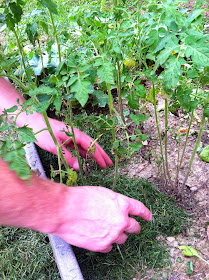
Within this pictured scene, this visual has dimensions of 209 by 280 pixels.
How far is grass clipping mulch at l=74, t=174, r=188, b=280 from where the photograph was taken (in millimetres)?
1313

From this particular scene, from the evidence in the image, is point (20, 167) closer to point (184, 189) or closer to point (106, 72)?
point (106, 72)

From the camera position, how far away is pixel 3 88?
4.87 feet

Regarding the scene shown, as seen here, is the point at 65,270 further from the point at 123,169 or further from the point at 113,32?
the point at 113,32

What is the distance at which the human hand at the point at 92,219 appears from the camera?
1051mm

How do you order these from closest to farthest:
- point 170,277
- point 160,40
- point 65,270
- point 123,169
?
point 160,40
point 65,270
point 170,277
point 123,169

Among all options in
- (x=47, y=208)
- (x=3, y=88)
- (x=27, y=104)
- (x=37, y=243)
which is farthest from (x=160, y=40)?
(x=37, y=243)

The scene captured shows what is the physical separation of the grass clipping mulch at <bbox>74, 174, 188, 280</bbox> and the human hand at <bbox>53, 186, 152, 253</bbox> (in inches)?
10.2

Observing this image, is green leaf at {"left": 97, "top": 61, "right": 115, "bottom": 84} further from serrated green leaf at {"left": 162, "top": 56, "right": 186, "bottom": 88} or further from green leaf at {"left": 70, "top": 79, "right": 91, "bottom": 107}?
serrated green leaf at {"left": 162, "top": 56, "right": 186, "bottom": 88}

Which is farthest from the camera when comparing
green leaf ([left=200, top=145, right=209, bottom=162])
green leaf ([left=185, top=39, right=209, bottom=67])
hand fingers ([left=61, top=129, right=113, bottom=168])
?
green leaf ([left=200, top=145, right=209, bottom=162])

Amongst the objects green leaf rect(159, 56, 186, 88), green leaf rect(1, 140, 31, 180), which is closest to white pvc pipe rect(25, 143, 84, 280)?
green leaf rect(1, 140, 31, 180)

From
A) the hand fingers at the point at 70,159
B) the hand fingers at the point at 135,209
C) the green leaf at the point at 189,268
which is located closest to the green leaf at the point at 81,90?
the hand fingers at the point at 135,209

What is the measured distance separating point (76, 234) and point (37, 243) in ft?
1.60

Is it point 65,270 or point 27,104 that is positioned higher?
point 27,104

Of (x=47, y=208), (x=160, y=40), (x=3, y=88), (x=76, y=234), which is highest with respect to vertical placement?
(x=160, y=40)
